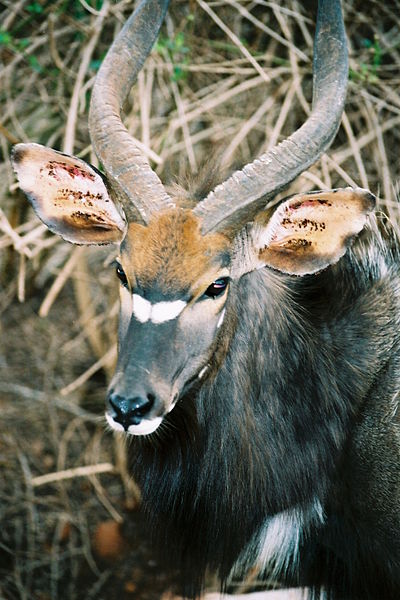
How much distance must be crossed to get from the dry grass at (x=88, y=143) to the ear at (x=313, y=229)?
1933 millimetres

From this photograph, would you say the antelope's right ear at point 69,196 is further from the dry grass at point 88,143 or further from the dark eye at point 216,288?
the dry grass at point 88,143

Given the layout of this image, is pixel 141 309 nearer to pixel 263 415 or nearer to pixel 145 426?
pixel 145 426

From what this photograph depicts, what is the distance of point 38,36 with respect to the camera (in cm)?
592

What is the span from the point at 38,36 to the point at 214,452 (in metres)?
3.67

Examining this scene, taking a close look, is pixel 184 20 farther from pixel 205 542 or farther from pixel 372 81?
pixel 205 542

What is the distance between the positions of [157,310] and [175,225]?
341mm

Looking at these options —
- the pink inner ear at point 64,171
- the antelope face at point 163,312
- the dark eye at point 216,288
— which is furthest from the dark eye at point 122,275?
the pink inner ear at point 64,171

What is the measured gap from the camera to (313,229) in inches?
128

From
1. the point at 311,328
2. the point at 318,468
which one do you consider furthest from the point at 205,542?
the point at 311,328

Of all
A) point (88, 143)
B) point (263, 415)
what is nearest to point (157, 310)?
point (263, 415)

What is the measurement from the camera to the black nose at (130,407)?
9.35 feet

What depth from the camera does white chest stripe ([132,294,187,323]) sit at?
2.98 metres

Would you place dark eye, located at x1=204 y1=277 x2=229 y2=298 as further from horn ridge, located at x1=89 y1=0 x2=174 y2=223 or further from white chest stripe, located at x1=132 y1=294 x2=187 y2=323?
horn ridge, located at x1=89 y1=0 x2=174 y2=223

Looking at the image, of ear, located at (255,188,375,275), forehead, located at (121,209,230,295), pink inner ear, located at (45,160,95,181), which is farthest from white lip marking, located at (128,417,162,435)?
pink inner ear, located at (45,160,95,181)
